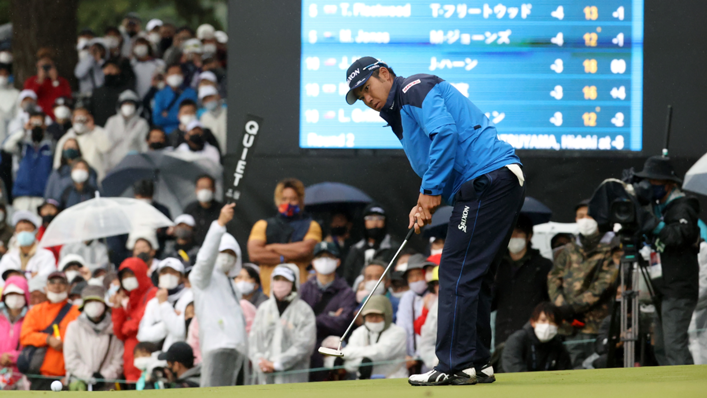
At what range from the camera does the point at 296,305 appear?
236 inches

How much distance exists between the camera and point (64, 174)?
22.3ft

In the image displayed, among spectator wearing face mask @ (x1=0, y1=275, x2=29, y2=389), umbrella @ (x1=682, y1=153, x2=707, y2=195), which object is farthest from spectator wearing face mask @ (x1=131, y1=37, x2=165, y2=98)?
umbrella @ (x1=682, y1=153, x2=707, y2=195)

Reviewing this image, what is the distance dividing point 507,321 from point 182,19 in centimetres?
381

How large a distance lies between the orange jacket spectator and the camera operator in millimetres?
4120

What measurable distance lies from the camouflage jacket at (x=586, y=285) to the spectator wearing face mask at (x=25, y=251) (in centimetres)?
390

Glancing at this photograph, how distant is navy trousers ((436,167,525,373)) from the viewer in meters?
3.26

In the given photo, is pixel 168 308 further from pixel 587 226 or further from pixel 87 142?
pixel 587 226

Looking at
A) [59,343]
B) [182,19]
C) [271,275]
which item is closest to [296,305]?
[271,275]

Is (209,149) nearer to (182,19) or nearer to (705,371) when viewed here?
(182,19)

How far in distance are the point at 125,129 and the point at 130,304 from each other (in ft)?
4.92

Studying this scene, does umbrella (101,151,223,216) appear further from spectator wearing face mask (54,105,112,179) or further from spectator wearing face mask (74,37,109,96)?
spectator wearing face mask (74,37,109,96)

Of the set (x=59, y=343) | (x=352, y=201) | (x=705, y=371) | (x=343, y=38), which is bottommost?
(x=59, y=343)

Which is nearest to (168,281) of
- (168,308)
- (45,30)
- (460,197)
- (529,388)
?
(168,308)

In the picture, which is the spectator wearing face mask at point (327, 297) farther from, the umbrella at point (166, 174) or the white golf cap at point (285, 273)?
the umbrella at point (166, 174)
